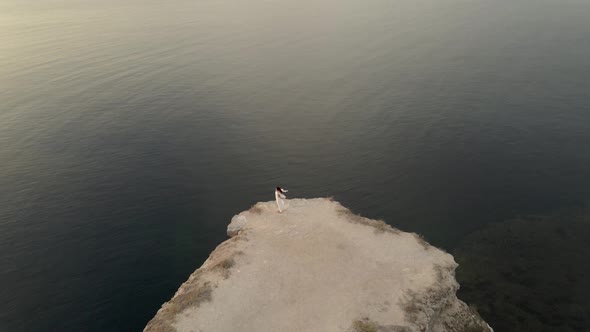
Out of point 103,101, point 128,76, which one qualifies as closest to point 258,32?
point 128,76

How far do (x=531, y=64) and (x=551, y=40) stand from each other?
2146cm

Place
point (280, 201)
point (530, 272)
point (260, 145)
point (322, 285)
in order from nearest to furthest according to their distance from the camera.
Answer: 1. point (322, 285)
2. point (280, 201)
3. point (530, 272)
4. point (260, 145)

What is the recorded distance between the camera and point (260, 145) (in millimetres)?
70750

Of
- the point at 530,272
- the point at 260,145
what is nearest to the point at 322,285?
the point at 530,272

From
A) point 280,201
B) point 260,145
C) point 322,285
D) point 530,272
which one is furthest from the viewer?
point 260,145

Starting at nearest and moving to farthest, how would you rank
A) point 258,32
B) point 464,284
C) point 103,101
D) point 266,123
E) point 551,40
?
Result: point 464,284 → point 266,123 → point 103,101 → point 551,40 → point 258,32

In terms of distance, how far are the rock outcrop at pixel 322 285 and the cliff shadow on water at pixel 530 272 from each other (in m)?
6.09

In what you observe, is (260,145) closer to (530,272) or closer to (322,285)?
(322,285)

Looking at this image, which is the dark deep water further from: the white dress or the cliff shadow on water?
the white dress

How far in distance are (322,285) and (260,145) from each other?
129 ft

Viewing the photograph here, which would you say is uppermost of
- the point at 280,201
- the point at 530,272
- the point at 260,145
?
the point at 280,201

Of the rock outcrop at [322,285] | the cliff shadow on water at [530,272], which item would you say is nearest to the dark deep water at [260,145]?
the cliff shadow on water at [530,272]

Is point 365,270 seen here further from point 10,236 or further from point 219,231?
point 10,236

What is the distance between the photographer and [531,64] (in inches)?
3767
